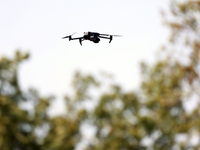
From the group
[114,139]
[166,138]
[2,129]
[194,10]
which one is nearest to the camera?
[194,10]

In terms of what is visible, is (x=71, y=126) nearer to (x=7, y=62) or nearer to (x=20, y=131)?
(x=20, y=131)

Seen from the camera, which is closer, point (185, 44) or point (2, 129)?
point (185, 44)

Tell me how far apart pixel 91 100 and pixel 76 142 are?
545cm

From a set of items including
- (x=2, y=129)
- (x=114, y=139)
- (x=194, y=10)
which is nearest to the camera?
(x=194, y=10)

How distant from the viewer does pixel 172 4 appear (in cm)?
4322

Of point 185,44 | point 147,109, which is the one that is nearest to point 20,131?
point 147,109

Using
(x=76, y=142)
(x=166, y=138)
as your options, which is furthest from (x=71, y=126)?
(x=166, y=138)

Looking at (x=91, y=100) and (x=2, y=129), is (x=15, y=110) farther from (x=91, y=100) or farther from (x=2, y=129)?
(x=91, y=100)

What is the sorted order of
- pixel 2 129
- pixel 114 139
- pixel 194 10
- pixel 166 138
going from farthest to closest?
pixel 166 138 → pixel 114 139 → pixel 2 129 → pixel 194 10

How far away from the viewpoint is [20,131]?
54.4 meters

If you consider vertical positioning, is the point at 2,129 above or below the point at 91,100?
below

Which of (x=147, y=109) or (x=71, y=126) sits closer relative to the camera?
(x=71, y=126)

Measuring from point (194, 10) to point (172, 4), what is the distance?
66.6 inches

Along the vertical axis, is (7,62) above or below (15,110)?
above
